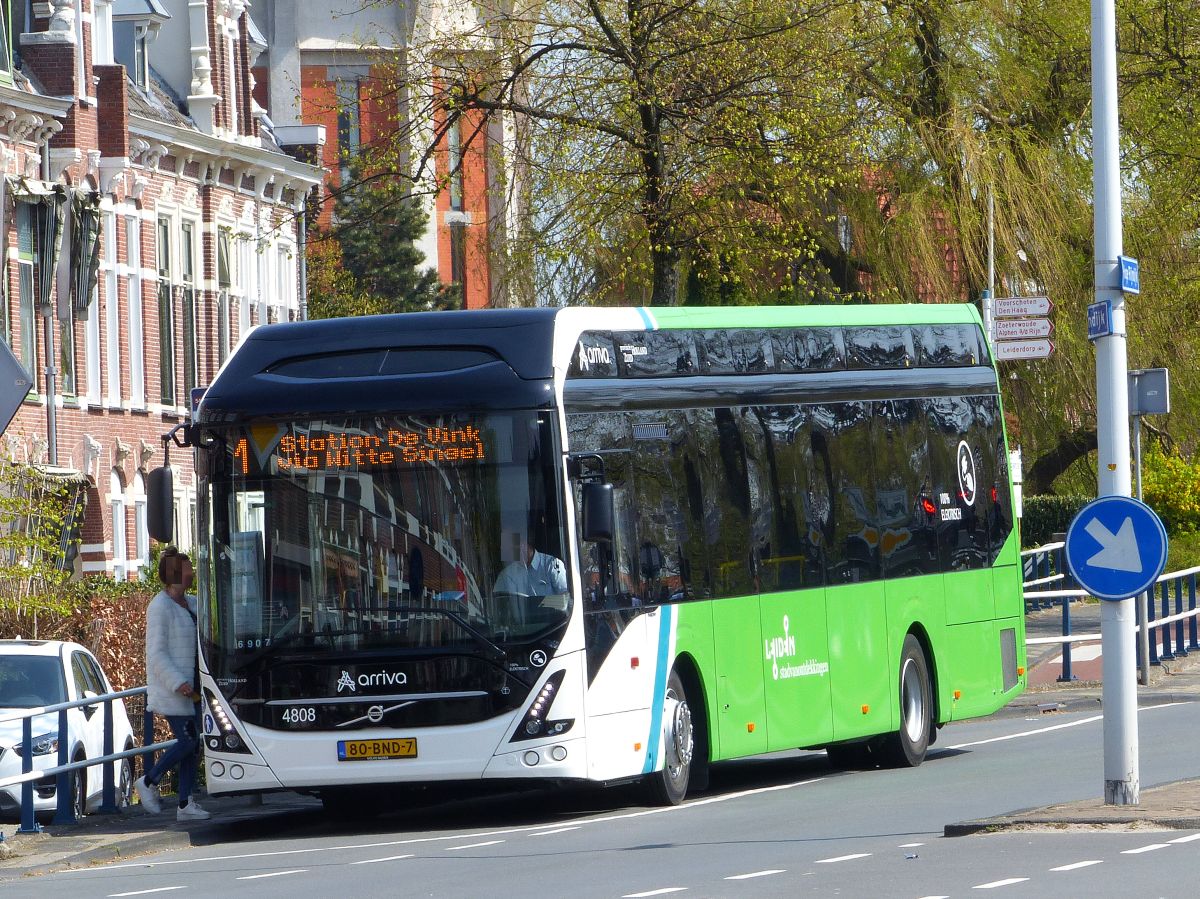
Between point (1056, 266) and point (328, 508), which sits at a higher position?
point (1056, 266)

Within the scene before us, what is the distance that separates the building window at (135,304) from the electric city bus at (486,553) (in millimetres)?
23671

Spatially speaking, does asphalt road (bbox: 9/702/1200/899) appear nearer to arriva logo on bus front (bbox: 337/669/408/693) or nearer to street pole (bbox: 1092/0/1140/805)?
street pole (bbox: 1092/0/1140/805)

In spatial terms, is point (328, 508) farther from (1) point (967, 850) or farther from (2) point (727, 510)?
(1) point (967, 850)

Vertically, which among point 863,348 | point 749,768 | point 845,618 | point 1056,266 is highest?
point 1056,266

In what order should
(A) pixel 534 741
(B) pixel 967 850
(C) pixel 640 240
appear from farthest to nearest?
(C) pixel 640 240
(A) pixel 534 741
(B) pixel 967 850

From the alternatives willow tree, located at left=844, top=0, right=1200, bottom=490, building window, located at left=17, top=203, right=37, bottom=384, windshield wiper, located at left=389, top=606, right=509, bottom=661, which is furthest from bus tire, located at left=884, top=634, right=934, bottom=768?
building window, located at left=17, top=203, right=37, bottom=384

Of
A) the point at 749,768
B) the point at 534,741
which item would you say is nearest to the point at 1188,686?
the point at 749,768

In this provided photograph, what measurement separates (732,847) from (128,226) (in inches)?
1100

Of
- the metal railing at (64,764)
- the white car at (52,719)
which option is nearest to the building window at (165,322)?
the white car at (52,719)

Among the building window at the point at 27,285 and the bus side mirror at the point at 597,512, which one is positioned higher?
the building window at the point at 27,285

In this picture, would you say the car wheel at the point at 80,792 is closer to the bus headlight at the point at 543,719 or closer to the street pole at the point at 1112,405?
the bus headlight at the point at 543,719

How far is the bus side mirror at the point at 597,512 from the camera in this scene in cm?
1441

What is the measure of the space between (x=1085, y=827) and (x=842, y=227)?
2142 centimetres

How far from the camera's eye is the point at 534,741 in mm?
14523
